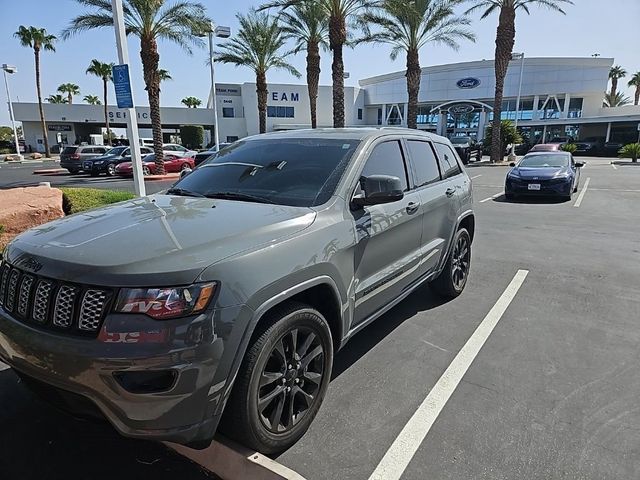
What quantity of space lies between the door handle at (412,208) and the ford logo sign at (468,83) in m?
58.1

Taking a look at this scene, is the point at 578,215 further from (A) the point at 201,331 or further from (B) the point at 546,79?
(B) the point at 546,79

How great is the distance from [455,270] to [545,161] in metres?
10.8

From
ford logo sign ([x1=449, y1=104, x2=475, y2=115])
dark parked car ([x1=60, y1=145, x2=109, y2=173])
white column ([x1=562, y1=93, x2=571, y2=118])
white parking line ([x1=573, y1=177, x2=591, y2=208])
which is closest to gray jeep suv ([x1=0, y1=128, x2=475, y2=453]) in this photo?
white parking line ([x1=573, y1=177, x2=591, y2=208])

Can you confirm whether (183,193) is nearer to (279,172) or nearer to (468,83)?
(279,172)

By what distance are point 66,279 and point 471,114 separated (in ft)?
195

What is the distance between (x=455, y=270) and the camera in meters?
4.88

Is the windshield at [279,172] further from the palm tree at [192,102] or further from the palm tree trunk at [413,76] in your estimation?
the palm tree at [192,102]

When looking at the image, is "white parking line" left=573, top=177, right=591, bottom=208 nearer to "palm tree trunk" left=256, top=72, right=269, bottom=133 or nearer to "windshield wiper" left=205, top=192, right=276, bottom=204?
"windshield wiper" left=205, top=192, right=276, bottom=204

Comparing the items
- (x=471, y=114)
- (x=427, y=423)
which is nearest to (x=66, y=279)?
(x=427, y=423)

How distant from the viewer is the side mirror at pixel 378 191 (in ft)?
9.43

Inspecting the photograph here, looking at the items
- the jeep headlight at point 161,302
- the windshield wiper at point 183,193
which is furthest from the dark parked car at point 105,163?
the jeep headlight at point 161,302

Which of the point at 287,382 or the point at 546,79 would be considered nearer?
the point at 287,382

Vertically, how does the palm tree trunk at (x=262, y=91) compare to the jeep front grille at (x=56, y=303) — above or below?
above

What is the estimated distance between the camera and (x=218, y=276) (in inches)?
78.3
